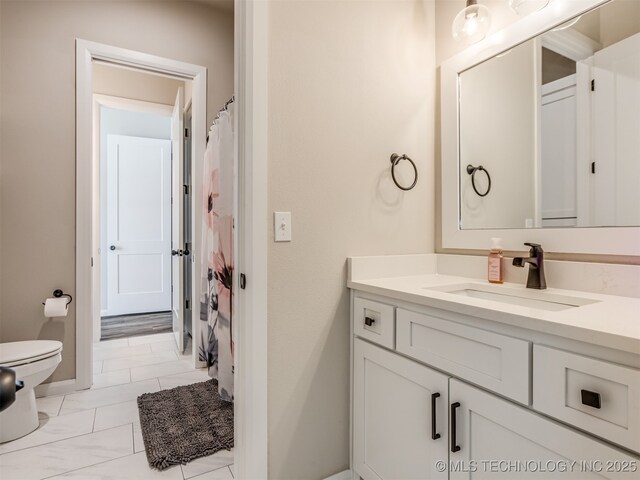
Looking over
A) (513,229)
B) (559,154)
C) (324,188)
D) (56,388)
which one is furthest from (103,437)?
(559,154)

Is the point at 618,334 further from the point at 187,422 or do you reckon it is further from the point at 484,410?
the point at 187,422

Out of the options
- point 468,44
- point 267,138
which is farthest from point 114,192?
point 468,44

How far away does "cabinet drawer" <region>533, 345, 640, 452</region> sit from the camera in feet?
2.15

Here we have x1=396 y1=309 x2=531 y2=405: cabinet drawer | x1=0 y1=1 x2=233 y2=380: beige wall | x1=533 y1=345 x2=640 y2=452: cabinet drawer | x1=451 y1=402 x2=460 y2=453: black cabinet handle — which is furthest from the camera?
x1=0 y1=1 x2=233 y2=380: beige wall

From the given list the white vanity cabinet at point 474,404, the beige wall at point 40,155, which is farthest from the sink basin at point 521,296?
the beige wall at point 40,155

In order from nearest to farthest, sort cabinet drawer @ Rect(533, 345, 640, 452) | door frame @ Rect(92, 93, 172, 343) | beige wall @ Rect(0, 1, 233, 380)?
cabinet drawer @ Rect(533, 345, 640, 452)
beige wall @ Rect(0, 1, 233, 380)
door frame @ Rect(92, 93, 172, 343)

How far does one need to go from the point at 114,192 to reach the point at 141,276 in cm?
109

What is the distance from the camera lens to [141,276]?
4457 mm

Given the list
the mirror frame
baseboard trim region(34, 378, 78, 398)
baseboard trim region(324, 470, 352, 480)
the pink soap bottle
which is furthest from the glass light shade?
baseboard trim region(34, 378, 78, 398)

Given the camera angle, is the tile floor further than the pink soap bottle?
Yes

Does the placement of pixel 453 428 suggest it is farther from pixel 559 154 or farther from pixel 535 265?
pixel 559 154

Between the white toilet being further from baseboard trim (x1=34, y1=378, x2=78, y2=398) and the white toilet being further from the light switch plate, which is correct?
the light switch plate

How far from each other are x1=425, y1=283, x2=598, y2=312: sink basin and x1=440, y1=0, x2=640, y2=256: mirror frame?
19 centimetres

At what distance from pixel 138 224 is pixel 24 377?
2.91 metres
